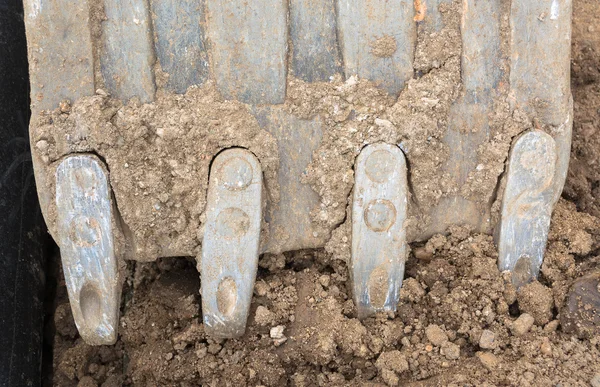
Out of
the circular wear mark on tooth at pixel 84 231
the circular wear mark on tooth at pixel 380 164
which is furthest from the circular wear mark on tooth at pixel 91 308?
the circular wear mark on tooth at pixel 380 164

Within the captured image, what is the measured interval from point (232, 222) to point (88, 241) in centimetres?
40

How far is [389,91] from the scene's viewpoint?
5.79 feet

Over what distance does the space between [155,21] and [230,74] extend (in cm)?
26

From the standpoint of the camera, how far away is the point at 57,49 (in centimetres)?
163

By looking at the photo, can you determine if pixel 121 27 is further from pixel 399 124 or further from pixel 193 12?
pixel 399 124

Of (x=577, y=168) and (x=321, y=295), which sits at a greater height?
(x=577, y=168)

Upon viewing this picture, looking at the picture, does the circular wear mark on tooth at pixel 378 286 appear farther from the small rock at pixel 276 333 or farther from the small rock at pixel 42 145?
the small rock at pixel 42 145

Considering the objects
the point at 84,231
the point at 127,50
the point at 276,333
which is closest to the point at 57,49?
the point at 127,50

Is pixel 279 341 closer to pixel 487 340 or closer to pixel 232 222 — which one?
pixel 232 222

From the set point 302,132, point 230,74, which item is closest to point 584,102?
point 302,132

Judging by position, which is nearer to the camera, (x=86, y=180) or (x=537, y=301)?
(x=86, y=180)

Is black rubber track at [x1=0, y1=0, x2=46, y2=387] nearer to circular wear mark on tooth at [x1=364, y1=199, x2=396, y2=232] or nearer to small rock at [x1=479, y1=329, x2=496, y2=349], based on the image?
circular wear mark on tooth at [x1=364, y1=199, x2=396, y2=232]

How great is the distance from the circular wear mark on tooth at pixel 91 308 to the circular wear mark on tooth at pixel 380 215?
0.80 meters

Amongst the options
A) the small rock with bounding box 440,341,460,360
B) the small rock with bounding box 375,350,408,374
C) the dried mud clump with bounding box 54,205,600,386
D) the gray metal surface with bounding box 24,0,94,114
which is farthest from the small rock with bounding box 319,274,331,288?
the gray metal surface with bounding box 24,0,94,114
